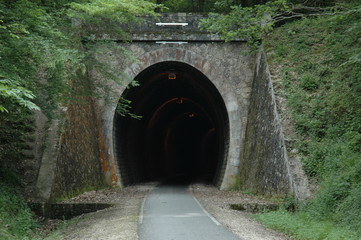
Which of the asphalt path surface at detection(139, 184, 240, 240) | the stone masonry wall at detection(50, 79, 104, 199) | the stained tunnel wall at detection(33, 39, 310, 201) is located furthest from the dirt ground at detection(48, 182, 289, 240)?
the stained tunnel wall at detection(33, 39, 310, 201)

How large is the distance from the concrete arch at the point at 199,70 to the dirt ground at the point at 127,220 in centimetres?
281

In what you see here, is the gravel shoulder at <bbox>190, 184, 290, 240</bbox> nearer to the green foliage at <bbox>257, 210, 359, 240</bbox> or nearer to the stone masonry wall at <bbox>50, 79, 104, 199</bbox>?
the green foliage at <bbox>257, 210, 359, 240</bbox>

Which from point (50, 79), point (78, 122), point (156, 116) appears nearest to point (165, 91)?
point (156, 116)

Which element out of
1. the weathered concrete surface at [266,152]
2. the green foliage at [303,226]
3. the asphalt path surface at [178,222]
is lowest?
the green foliage at [303,226]

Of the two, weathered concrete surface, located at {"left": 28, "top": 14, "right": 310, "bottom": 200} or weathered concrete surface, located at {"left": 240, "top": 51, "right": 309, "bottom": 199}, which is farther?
weathered concrete surface, located at {"left": 28, "top": 14, "right": 310, "bottom": 200}

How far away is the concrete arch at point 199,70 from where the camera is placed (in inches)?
700

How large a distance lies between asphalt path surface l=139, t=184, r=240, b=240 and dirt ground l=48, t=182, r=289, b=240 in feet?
0.66

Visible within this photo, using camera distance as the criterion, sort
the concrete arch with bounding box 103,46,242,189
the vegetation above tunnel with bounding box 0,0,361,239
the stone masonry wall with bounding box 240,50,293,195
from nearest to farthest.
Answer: the vegetation above tunnel with bounding box 0,0,361,239 → the stone masonry wall with bounding box 240,50,293,195 → the concrete arch with bounding box 103,46,242,189

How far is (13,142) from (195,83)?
33.1ft

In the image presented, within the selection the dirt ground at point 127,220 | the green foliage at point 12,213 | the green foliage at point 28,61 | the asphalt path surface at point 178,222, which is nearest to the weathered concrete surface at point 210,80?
the dirt ground at point 127,220

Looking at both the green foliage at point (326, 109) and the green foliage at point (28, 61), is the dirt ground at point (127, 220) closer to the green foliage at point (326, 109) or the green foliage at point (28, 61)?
the green foliage at point (326, 109)

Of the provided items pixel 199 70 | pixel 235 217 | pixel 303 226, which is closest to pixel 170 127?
pixel 199 70

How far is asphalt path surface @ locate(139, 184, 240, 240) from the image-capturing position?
7969mm

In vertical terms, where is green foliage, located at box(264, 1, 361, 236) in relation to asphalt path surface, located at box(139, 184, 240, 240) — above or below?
above
